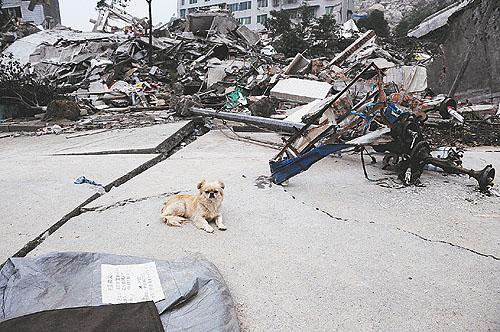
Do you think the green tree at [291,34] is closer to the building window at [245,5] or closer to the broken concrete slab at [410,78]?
the broken concrete slab at [410,78]

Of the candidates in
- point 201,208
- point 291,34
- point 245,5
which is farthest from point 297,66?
point 245,5

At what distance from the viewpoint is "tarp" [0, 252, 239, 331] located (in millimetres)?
1585

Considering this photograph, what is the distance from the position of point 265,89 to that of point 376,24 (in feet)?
55.8

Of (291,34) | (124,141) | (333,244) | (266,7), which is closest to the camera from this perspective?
(333,244)

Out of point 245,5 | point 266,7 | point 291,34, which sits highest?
point 245,5

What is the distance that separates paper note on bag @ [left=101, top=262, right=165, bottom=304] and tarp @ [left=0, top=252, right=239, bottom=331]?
3 cm

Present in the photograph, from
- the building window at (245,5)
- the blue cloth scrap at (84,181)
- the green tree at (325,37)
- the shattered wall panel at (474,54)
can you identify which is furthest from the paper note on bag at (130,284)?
the building window at (245,5)

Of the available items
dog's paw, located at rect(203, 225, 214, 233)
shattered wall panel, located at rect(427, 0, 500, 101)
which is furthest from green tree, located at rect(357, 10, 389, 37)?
dog's paw, located at rect(203, 225, 214, 233)

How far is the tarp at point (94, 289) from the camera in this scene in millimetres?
1585

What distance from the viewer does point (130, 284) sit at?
1.79 meters

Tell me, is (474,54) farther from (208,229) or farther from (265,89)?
(208,229)

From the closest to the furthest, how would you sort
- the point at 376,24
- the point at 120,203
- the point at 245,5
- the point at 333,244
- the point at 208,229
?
the point at 333,244, the point at 208,229, the point at 120,203, the point at 376,24, the point at 245,5

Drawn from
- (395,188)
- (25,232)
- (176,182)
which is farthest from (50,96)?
(395,188)

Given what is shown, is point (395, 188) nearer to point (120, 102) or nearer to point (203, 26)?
point (120, 102)
